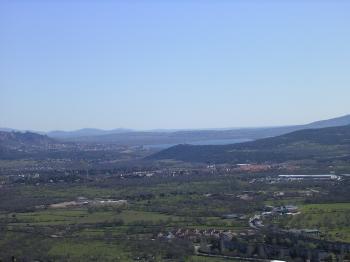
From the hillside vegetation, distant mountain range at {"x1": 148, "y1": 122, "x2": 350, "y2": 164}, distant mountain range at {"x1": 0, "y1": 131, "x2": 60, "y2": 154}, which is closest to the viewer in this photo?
distant mountain range at {"x1": 148, "y1": 122, "x2": 350, "y2": 164}

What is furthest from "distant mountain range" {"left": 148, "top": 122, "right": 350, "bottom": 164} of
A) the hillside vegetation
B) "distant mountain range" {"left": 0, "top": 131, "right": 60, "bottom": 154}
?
"distant mountain range" {"left": 0, "top": 131, "right": 60, "bottom": 154}

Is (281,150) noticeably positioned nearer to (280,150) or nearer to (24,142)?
(280,150)

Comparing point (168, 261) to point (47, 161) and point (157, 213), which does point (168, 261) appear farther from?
point (47, 161)

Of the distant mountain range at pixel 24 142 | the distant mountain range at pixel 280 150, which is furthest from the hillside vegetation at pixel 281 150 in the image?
the distant mountain range at pixel 24 142

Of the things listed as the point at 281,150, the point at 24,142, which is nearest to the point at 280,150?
the point at 281,150

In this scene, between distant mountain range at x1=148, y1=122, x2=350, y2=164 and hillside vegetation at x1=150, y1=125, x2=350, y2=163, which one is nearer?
distant mountain range at x1=148, y1=122, x2=350, y2=164

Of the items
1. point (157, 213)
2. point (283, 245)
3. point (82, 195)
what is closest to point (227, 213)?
point (157, 213)

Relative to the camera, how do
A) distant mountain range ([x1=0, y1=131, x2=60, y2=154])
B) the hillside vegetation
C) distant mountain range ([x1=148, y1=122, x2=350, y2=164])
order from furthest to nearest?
distant mountain range ([x1=0, y1=131, x2=60, y2=154]) < the hillside vegetation < distant mountain range ([x1=148, y1=122, x2=350, y2=164])

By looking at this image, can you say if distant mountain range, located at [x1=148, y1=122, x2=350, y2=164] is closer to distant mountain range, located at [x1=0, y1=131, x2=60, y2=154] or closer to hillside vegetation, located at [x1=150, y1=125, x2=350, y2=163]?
hillside vegetation, located at [x1=150, y1=125, x2=350, y2=163]
